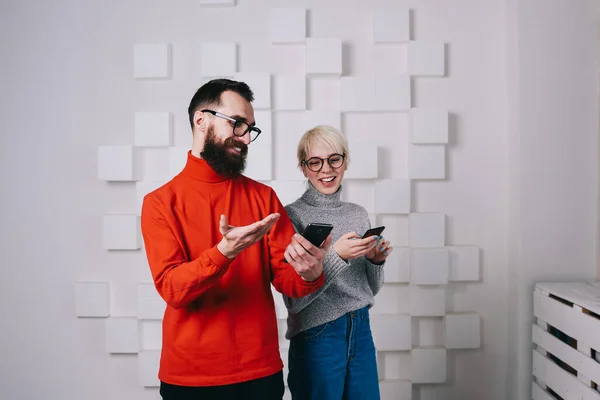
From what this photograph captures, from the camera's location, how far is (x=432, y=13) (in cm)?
274

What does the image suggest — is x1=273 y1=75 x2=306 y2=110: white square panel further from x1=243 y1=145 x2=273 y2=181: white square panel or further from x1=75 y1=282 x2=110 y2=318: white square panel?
x1=75 y1=282 x2=110 y2=318: white square panel

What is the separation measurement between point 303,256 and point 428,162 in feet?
5.01

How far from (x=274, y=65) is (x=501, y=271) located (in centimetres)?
165

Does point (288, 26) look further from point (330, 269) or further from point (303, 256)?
point (303, 256)

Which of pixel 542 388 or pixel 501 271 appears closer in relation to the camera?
pixel 542 388

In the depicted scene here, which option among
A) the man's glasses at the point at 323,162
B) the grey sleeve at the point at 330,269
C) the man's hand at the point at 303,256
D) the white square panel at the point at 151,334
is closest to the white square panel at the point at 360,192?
the man's glasses at the point at 323,162

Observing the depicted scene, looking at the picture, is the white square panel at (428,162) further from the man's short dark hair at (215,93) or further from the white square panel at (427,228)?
the man's short dark hair at (215,93)

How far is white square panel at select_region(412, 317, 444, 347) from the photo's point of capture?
279cm

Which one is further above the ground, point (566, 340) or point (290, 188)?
point (290, 188)

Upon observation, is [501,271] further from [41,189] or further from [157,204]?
[41,189]

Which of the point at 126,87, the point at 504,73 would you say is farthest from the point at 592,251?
the point at 126,87

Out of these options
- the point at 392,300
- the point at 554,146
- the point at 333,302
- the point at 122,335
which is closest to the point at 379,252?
the point at 333,302

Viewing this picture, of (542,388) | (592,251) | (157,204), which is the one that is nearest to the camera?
(157,204)

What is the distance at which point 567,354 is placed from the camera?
221cm
